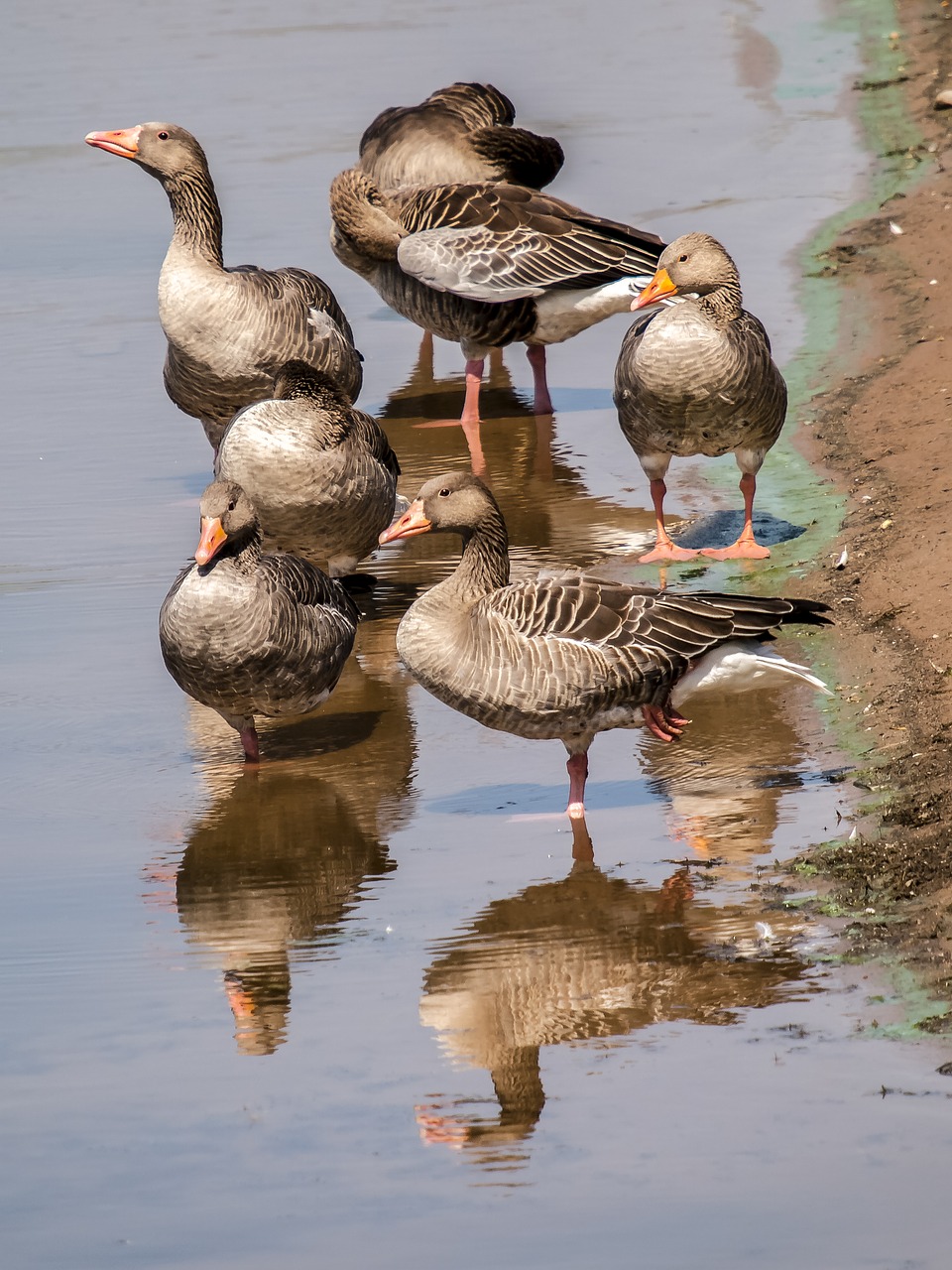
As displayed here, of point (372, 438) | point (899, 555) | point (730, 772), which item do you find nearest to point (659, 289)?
point (372, 438)

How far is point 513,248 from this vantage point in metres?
12.2

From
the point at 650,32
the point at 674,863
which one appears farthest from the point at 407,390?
the point at 650,32

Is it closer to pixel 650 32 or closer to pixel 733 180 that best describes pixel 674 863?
pixel 733 180

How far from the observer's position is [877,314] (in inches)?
514

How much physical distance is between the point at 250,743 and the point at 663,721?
178 centimetres

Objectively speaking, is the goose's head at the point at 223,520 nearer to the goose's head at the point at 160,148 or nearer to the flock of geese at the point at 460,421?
the flock of geese at the point at 460,421

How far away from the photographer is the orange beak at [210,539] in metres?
7.35

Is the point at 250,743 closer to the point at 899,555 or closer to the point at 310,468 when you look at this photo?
the point at 310,468

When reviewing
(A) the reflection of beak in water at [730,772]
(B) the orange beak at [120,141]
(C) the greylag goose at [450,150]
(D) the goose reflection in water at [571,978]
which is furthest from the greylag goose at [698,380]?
(C) the greylag goose at [450,150]

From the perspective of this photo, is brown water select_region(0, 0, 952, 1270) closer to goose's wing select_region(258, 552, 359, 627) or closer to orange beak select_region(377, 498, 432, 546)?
goose's wing select_region(258, 552, 359, 627)

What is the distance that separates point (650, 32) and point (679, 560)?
14899mm

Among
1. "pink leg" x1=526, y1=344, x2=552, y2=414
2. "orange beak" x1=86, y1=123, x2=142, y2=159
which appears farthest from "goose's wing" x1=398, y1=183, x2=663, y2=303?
"orange beak" x1=86, y1=123, x2=142, y2=159

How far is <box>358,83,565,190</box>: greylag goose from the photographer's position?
13922 mm

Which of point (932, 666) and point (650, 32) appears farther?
point (650, 32)
